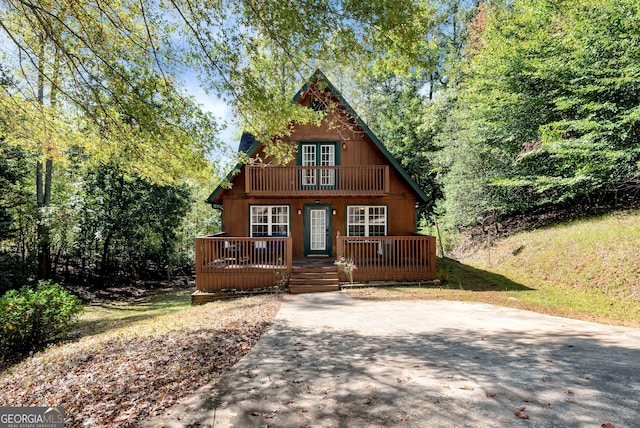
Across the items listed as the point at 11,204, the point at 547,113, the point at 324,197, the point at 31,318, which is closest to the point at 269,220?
the point at 324,197

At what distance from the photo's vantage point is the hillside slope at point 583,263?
870 centimetres

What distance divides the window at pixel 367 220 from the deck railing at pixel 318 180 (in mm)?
1202

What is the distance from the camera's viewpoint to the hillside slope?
8.70 meters

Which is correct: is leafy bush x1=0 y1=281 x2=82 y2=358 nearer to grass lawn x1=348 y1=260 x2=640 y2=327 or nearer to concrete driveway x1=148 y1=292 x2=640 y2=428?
concrete driveway x1=148 y1=292 x2=640 y2=428

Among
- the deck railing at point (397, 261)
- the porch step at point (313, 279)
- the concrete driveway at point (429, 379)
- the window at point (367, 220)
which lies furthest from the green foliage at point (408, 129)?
the concrete driveway at point (429, 379)

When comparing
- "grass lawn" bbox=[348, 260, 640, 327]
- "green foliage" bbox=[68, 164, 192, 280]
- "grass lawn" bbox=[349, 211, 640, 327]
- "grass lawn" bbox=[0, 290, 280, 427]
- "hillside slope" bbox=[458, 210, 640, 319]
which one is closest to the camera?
"grass lawn" bbox=[0, 290, 280, 427]

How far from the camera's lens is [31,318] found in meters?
6.97

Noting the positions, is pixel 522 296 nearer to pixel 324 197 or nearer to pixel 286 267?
pixel 286 267

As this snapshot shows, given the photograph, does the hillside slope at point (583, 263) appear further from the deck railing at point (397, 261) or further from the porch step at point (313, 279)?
the porch step at point (313, 279)

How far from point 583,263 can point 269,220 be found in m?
11.3

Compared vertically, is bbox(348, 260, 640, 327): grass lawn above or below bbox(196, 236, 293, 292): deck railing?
below

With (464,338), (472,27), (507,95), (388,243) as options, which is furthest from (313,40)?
(472,27)

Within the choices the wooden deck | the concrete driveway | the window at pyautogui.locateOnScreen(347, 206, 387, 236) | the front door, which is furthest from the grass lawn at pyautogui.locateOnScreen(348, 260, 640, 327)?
the front door

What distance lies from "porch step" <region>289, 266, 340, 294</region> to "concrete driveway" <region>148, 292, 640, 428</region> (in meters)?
4.09
